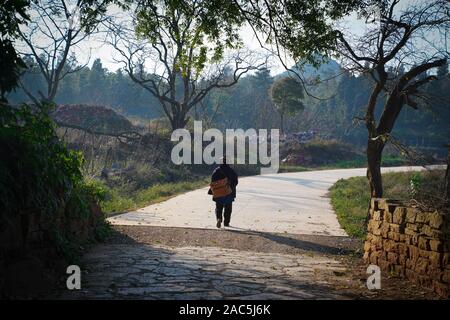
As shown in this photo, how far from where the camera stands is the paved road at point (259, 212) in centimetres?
1094

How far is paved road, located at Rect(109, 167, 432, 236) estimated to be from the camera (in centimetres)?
1094

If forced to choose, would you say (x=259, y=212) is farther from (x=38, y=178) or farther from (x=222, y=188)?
(x=38, y=178)

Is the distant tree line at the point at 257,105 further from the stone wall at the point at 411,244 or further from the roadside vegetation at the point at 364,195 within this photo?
the stone wall at the point at 411,244

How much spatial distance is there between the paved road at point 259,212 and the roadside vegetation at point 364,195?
0.35 m

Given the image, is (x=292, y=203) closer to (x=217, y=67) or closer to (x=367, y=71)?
(x=367, y=71)

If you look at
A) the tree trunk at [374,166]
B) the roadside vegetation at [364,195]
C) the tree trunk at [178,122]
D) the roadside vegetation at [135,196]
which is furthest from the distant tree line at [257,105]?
the tree trunk at [374,166]

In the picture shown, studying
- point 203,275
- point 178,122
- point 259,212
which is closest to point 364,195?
point 259,212

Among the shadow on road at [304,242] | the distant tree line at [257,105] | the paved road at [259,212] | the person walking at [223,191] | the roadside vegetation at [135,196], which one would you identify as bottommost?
the shadow on road at [304,242]

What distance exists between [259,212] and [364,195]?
576cm

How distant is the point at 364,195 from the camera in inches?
675

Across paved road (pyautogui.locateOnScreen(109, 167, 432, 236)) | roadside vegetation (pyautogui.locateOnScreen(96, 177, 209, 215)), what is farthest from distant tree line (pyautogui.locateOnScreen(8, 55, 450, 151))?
paved road (pyautogui.locateOnScreen(109, 167, 432, 236))

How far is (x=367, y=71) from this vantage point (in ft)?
33.1

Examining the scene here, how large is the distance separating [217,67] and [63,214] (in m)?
25.4

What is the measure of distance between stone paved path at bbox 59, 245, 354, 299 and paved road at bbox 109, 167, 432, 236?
2.98 metres
